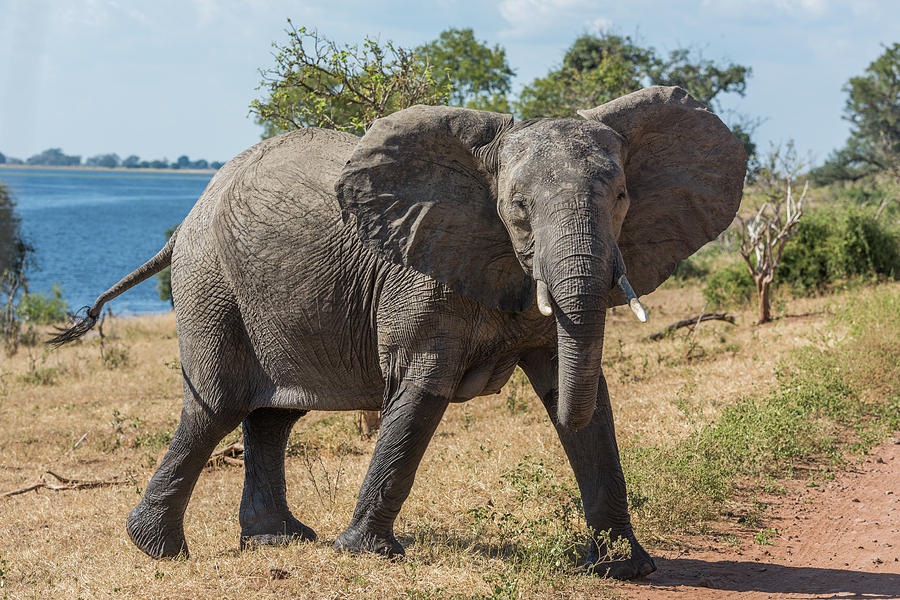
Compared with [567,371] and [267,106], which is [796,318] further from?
[567,371]

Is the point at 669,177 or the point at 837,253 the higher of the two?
the point at 669,177

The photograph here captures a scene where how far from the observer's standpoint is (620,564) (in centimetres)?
536

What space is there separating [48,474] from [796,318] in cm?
975

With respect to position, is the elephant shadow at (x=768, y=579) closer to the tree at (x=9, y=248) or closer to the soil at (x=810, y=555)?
the soil at (x=810, y=555)

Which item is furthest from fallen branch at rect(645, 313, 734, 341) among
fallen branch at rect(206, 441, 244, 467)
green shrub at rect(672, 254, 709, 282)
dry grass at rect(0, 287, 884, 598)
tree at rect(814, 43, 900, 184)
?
tree at rect(814, 43, 900, 184)

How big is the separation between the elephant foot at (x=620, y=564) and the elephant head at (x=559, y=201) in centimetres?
142

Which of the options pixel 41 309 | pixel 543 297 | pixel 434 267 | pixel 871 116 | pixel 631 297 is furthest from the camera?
pixel 871 116

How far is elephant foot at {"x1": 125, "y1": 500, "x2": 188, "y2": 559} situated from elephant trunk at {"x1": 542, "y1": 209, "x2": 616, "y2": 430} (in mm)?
2992

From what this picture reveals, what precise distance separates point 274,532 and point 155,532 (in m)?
0.72

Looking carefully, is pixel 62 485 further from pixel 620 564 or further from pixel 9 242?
pixel 9 242

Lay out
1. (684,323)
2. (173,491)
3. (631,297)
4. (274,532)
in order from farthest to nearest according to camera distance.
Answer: (684,323)
(274,532)
(173,491)
(631,297)

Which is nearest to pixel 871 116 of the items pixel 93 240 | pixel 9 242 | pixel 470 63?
pixel 470 63

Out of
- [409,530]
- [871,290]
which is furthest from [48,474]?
[871,290]

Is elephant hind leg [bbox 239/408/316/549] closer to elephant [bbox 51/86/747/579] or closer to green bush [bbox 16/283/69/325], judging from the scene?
elephant [bbox 51/86/747/579]
